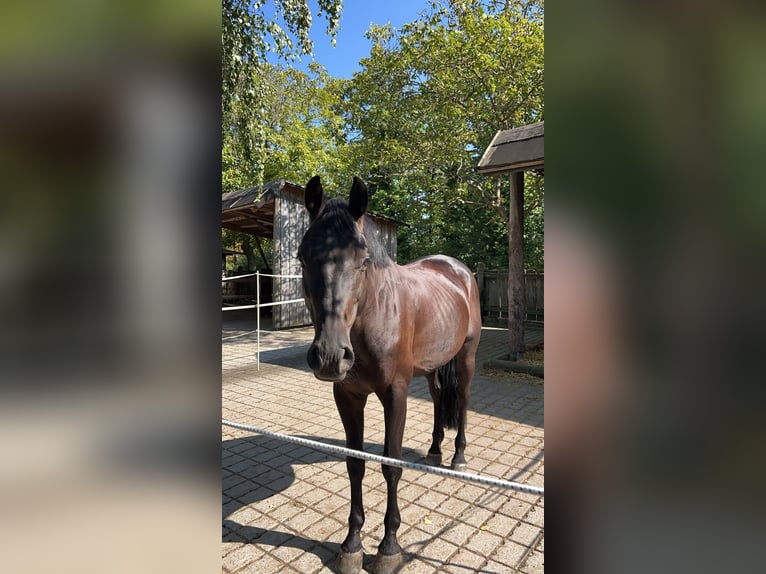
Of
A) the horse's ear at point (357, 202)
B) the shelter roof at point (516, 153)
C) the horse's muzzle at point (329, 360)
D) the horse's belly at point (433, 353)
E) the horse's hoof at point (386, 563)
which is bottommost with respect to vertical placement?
the horse's hoof at point (386, 563)

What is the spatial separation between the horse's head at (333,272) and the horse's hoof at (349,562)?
1204mm

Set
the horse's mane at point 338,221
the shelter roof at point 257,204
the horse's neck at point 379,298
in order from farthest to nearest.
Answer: the shelter roof at point 257,204
the horse's neck at point 379,298
the horse's mane at point 338,221

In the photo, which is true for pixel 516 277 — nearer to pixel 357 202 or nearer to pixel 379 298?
pixel 379 298

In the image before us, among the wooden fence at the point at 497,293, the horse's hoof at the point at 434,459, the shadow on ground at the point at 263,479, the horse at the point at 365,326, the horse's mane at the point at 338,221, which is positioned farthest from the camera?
the wooden fence at the point at 497,293

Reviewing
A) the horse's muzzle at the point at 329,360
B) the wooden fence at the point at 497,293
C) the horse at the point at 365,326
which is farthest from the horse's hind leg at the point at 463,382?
the wooden fence at the point at 497,293

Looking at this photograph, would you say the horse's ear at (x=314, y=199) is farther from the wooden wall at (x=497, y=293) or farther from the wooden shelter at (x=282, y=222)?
the wooden wall at (x=497, y=293)

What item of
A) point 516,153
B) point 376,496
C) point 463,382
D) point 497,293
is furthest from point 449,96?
point 376,496

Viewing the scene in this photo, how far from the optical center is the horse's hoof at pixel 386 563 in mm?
2090

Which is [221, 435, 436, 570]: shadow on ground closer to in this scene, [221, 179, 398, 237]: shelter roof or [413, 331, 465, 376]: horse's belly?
[413, 331, 465, 376]: horse's belly

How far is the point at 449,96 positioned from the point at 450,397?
8074mm

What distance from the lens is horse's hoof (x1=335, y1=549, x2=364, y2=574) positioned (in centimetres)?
208

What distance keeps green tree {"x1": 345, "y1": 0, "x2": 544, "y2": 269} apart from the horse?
22.3 feet
